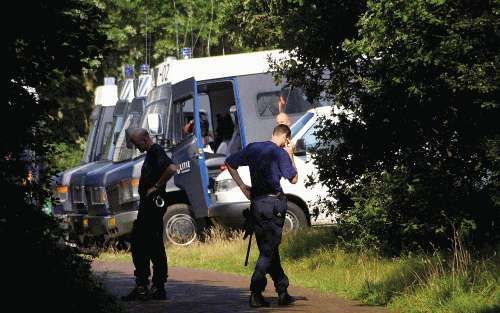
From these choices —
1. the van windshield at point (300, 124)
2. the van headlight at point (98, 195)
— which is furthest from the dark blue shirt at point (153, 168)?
the van headlight at point (98, 195)

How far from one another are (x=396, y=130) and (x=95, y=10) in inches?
267

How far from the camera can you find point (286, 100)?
2491 cm

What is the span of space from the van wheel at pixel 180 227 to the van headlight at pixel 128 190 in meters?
0.62

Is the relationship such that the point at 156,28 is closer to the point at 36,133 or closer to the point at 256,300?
the point at 256,300

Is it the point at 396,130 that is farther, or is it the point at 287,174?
the point at 396,130

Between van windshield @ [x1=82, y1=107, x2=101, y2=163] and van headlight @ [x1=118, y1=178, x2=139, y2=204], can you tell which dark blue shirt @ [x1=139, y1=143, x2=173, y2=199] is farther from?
van windshield @ [x1=82, y1=107, x2=101, y2=163]

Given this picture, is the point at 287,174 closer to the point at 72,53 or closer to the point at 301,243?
the point at 72,53

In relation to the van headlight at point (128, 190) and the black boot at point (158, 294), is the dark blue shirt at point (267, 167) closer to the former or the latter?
the black boot at point (158, 294)

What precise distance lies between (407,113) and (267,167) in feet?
10.3

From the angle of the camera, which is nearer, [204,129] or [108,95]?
[204,129]

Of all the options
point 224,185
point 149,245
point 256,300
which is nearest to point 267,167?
point 256,300

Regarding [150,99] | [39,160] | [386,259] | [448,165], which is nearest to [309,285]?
[386,259]

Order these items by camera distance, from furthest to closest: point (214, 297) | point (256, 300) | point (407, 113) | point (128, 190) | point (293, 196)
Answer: point (128, 190) → point (293, 196) → point (407, 113) → point (214, 297) → point (256, 300)

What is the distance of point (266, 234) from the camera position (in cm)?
1340
